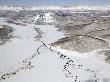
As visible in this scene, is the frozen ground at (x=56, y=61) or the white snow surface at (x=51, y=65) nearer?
the white snow surface at (x=51, y=65)

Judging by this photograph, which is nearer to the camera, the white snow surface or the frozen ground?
the white snow surface

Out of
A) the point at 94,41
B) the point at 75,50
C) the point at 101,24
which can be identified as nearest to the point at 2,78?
the point at 75,50

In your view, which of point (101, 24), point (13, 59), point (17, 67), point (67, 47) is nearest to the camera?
point (17, 67)

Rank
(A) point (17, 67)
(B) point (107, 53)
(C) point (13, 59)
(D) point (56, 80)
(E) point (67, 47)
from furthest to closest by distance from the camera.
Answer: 1. (E) point (67, 47)
2. (B) point (107, 53)
3. (C) point (13, 59)
4. (A) point (17, 67)
5. (D) point (56, 80)

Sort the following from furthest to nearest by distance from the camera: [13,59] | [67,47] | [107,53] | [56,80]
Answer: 1. [67,47]
2. [107,53]
3. [13,59]
4. [56,80]

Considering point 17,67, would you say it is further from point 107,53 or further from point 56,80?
point 107,53

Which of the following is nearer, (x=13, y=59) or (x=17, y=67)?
(x=17, y=67)

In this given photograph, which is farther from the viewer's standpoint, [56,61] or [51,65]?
[56,61]

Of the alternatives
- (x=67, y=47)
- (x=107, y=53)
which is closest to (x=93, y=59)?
(x=107, y=53)

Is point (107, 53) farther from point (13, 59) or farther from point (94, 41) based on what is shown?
point (13, 59)
